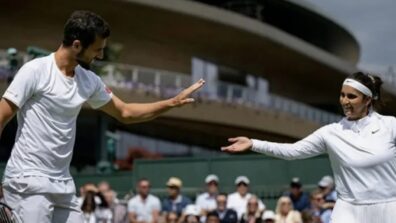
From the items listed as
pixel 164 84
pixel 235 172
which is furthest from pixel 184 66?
pixel 235 172

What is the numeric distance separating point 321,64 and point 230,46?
879 centimetres

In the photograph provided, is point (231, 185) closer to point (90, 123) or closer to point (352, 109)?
point (352, 109)

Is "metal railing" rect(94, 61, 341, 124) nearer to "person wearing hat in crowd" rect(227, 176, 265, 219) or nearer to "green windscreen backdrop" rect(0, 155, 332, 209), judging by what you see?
"green windscreen backdrop" rect(0, 155, 332, 209)

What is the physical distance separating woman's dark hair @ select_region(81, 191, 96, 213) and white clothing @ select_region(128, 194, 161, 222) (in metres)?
1.08

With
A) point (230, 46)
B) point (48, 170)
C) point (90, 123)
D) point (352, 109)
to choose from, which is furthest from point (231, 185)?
point (230, 46)

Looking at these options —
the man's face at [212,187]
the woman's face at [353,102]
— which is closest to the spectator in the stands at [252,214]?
the man's face at [212,187]

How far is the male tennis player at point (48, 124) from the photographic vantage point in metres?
Answer: 5.89

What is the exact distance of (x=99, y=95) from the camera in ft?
21.5

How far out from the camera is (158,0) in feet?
147

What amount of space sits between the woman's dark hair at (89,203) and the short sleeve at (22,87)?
940 centimetres

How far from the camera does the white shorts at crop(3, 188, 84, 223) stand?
5895 millimetres

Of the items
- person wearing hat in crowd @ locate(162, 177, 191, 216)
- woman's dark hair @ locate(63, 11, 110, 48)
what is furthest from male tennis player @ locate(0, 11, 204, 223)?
person wearing hat in crowd @ locate(162, 177, 191, 216)

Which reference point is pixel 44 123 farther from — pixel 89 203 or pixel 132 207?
pixel 132 207

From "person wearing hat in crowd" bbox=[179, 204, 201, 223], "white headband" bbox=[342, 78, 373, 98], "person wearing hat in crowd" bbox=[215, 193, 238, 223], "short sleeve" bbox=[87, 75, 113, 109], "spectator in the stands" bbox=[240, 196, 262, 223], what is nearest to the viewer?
"short sleeve" bbox=[87, 75, 113, 109]
